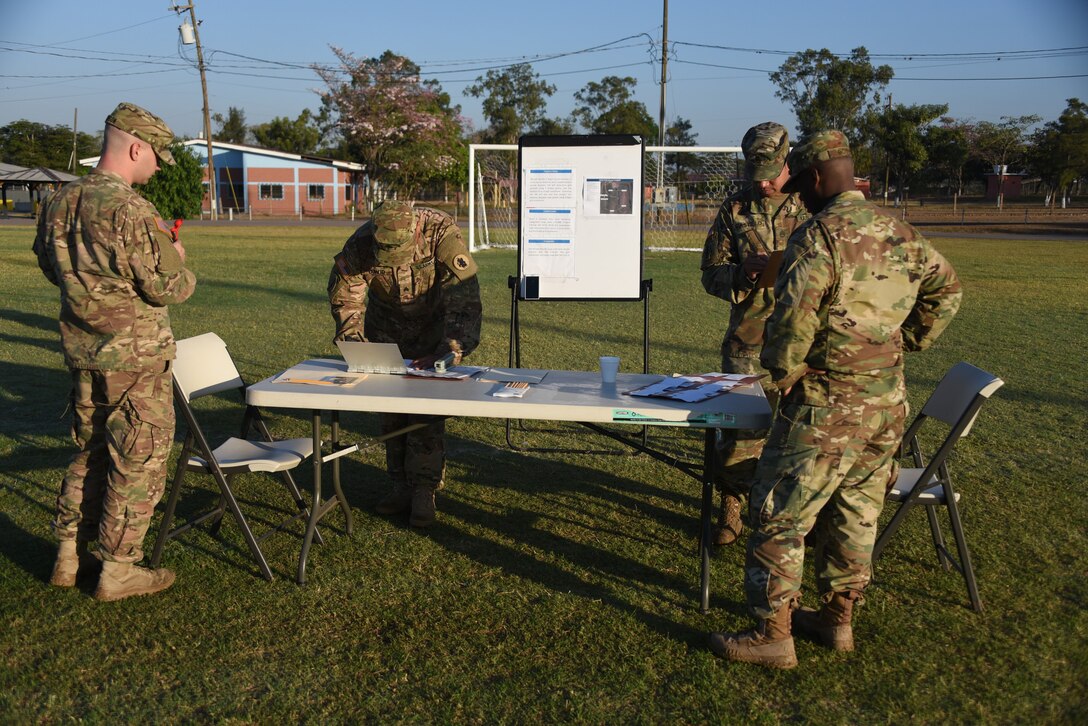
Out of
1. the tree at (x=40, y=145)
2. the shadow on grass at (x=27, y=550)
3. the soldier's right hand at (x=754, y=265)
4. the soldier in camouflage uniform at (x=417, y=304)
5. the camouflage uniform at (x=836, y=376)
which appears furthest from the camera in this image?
the tree at (x=40, y=145)

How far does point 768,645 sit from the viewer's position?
3414mm

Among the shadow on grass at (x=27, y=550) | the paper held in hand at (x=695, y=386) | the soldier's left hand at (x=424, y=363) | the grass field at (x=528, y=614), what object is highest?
the soldier's left hand at (x=424, y=363)

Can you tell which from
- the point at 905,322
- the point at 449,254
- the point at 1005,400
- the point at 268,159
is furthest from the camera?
the point at 268,159

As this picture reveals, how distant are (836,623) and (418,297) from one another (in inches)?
106

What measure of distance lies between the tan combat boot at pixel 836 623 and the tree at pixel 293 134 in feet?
211

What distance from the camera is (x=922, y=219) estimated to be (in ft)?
138

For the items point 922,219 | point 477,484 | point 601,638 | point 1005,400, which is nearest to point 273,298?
point 477,484

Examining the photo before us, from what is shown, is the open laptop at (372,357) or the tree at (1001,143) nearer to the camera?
the open laptop at (372,357)

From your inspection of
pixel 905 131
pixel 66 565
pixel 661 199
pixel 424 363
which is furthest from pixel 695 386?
pixel 905 131

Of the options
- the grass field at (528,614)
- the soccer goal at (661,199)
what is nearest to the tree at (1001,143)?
the soccer goal at (661,199)

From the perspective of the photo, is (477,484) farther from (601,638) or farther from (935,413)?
(935,413)

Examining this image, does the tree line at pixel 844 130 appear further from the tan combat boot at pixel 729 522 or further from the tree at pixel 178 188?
the tan combat boot at pixel 729 522

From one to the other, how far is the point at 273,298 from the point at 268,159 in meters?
39.5

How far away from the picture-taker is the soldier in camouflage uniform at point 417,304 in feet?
15.7
